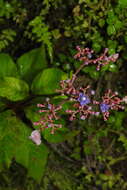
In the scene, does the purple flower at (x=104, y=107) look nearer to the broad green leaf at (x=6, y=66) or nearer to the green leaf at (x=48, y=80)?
the green leaf at (x=48, y=80)

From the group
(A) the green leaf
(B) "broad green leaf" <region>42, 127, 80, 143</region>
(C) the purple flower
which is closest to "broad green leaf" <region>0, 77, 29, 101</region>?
(A) the green leaf

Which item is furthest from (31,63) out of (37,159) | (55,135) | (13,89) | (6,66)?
(37,159)

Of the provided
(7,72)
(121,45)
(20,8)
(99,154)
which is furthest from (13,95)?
(99,154)

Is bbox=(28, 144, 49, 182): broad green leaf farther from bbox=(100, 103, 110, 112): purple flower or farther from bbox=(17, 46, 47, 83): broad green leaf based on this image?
bbox=(100, 103, 110, 112): purple flower

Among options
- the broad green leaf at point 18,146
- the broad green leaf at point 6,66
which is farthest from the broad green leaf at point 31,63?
the broad green leaf at point 18,146

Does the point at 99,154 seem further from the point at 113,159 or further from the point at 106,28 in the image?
the point at 106,28

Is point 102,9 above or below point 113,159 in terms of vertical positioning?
above
